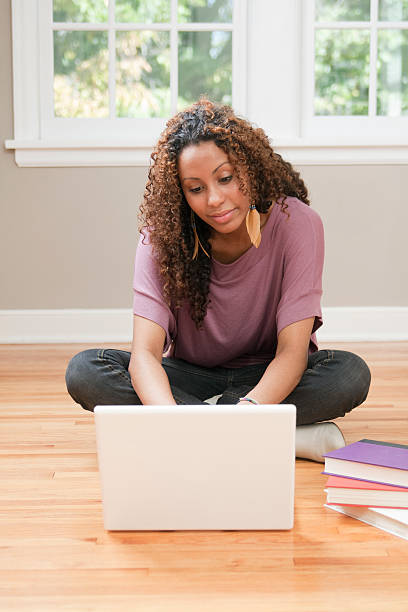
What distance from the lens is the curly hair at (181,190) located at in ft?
4.82

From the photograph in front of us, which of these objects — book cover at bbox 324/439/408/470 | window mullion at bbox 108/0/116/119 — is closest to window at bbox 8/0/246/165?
window mullion at bbox 108/0/116/119

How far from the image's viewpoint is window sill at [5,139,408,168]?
309cm

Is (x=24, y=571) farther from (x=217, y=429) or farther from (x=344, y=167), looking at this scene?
(x=344, y=167)

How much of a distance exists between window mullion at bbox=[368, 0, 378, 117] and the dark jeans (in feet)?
5.92

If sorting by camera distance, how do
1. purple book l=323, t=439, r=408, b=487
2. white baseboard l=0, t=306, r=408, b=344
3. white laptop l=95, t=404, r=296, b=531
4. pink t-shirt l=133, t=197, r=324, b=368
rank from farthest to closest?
white baseboard l=0, t=306, r=408, b=344
pink t-shirt l=133, t=197, r=324, b=368
purple book l=323, t=439, r=408, b=487
white laptop l=95, t=404, r=296, b=531

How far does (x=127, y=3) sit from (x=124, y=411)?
243 centimetres

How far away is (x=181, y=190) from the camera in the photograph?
152 cm

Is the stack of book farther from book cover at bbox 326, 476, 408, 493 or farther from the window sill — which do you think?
the window sill

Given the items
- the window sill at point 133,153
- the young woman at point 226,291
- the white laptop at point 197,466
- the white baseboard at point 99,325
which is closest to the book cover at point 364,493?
the white laptop at point 197,466

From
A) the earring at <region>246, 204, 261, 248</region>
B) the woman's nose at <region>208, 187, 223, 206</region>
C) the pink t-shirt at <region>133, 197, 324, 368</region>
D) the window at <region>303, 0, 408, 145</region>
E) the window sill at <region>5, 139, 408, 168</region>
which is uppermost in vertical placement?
the window at <region>303, 0, 408, 145</region>

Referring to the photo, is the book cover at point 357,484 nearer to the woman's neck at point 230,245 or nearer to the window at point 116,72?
the woman's neck at point 230,245

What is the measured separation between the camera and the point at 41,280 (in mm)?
3170

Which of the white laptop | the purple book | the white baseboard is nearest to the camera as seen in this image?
the white laptop

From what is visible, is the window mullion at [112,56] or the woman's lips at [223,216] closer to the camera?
the woman's lips at [223,216]
